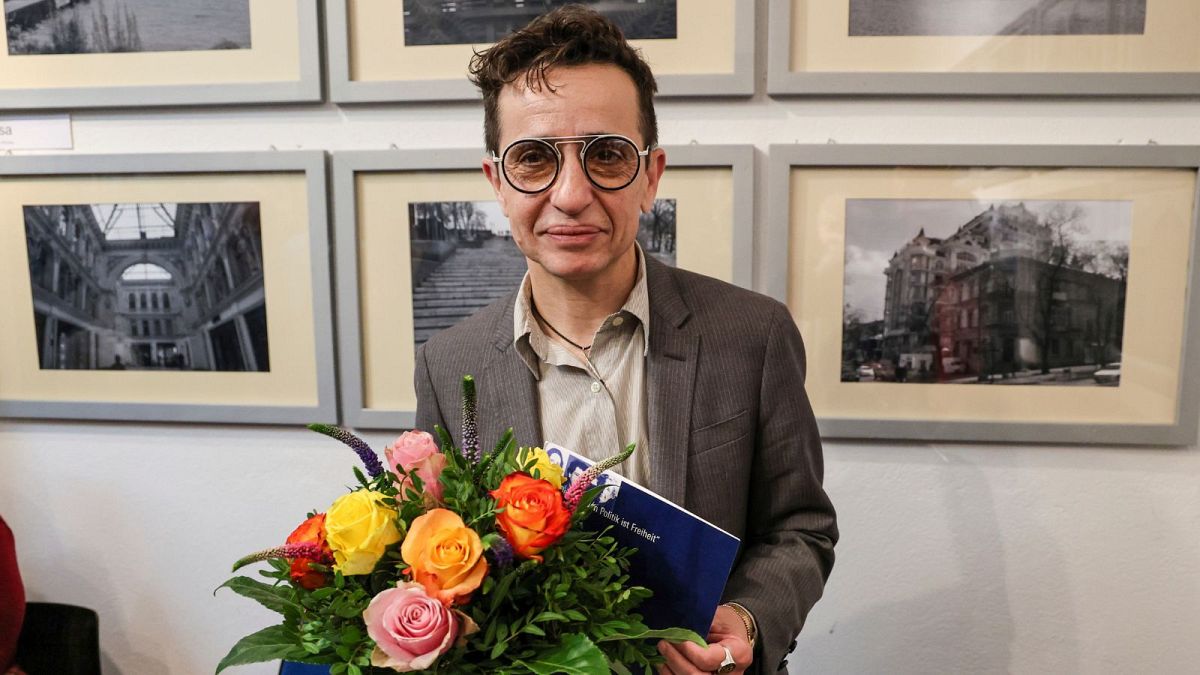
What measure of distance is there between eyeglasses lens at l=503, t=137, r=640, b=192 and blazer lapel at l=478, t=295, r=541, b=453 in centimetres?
22

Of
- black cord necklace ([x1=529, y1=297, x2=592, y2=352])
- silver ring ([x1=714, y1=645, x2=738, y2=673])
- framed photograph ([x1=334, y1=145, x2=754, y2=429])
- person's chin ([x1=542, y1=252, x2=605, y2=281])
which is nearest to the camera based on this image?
silver ring ([x1=714, y1=645, x2=738, y2=673])

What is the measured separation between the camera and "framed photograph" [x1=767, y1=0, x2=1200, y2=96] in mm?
1189

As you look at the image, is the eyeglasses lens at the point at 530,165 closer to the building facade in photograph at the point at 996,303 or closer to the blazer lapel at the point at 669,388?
the blazer lapel at the point at 669,388

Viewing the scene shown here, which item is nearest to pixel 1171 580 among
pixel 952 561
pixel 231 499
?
pixel 952 561

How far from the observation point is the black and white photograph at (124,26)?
4.41ft

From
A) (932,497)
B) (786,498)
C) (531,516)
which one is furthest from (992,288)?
(531,516)

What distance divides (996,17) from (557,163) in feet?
2.92

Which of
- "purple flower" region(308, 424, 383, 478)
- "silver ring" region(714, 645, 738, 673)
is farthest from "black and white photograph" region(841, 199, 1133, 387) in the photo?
"purple flower" region(308, 424, 383, 478)

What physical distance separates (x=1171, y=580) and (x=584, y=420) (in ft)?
3.82

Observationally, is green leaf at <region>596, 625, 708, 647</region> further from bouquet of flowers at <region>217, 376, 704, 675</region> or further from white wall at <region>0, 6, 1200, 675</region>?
white wall at <region>0, 6, 1200, 675</region>

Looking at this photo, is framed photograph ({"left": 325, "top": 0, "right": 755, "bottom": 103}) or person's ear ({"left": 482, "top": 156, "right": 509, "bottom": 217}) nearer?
person's ear ({"left": 482, "top": 156, "right": 509, "bottom": 217})

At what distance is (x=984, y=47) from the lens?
1220mm

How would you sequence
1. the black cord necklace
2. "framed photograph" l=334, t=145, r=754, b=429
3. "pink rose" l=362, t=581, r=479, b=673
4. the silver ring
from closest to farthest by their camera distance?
1. "pink rose" l=362, t=581, r=479, b=673
2. the silver ring
3. the black cord necklace
4. "framed photograph" l=334, t=145, r=754, b=429

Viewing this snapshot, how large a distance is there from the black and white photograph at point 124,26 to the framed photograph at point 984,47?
1.00m
